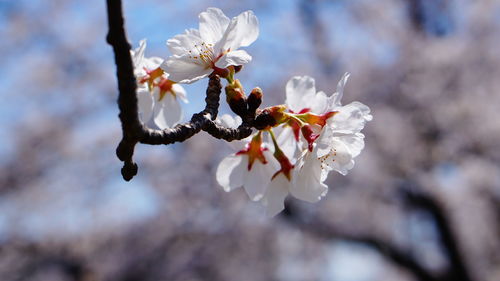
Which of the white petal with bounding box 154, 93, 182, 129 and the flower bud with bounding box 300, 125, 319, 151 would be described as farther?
the white petal with bounding box 154, 93, 182, 129

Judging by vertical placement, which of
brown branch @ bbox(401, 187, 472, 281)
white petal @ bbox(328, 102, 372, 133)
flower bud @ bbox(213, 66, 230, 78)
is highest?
flower bud @ bbox(213, 66, 230, 78)

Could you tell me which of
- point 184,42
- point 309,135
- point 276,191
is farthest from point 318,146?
point 184,42

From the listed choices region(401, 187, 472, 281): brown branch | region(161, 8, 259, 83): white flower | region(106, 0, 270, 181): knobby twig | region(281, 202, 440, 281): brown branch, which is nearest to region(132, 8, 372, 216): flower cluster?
region(161, 8, 259, 83): white flower

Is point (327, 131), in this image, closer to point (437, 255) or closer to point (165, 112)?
point (165, 112)

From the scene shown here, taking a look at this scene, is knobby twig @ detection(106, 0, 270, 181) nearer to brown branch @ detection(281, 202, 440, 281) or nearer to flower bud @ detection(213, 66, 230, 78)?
flower bud @ detection(213, 66, 230, 78)

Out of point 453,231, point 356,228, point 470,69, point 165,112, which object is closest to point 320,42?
point 470,69

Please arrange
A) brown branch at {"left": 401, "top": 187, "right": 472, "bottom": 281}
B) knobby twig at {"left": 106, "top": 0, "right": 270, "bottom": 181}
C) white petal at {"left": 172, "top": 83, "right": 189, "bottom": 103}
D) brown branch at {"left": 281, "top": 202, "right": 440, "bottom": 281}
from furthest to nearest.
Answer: brown branch at {"left": 281, "top": 202, "right": 440, "bottom": 281} → brown branch at {"left": 401, "top": 187, "right": 472, "bottom": 281} → white petal at {"left": 172, "top": 83, "right": 189, "bottom": 103} → knobby twig at {"left": 106, "top": 0, "right": 270, "bottom": 181}
